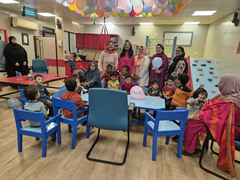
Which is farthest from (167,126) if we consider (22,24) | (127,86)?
(22,24)

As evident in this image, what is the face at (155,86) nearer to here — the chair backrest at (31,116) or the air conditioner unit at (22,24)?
the chair backrest at (31,116)

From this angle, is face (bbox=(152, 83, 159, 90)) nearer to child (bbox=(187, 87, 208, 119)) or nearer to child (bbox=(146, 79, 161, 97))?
child (bbox=(146, 79, 161, 97))

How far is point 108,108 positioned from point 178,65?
2.10 meters

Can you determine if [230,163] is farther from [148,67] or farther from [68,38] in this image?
[68,38]

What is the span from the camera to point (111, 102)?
1.54 meters

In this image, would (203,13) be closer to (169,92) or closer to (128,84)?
(169,92)

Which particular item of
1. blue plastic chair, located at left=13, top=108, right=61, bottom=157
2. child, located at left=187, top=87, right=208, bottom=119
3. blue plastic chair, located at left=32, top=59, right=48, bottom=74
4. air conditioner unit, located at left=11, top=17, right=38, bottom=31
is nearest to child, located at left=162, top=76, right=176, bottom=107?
child, located at left=187, top=87, right=208, bottom=119

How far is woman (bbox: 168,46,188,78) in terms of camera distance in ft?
9.75

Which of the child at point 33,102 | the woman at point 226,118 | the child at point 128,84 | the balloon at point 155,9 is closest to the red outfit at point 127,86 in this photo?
the child at point 128,84

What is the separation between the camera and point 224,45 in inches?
186

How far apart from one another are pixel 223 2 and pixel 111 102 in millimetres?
4246

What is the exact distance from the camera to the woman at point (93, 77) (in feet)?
10.3

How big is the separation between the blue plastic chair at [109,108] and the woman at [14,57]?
4161 mm

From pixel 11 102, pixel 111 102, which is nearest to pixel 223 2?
pixel 111 102
